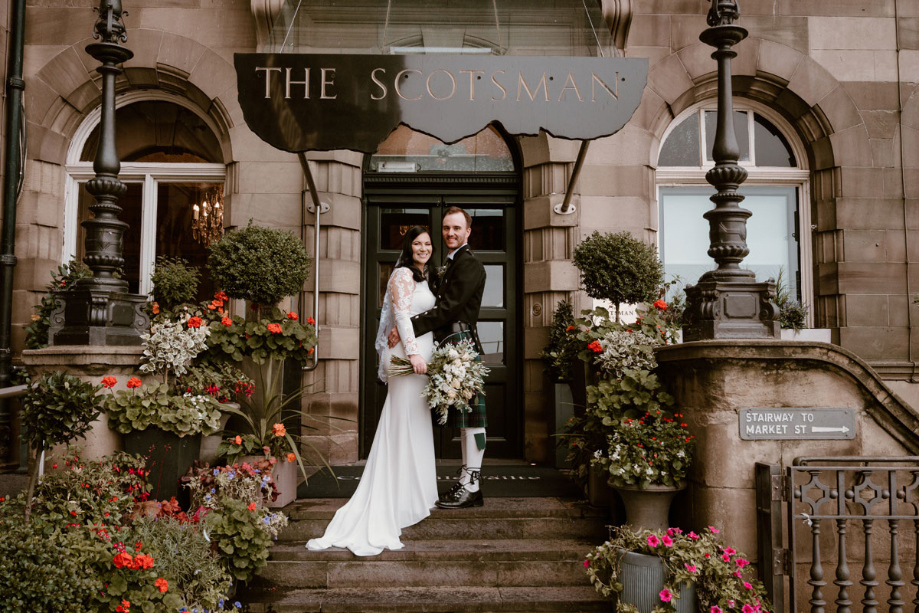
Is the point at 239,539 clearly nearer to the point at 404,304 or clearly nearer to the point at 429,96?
the point at 404,304

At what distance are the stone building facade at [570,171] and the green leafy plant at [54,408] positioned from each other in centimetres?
317

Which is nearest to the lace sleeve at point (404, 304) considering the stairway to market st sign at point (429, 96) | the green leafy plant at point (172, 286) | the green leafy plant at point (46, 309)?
the stairway to market st sign at point (429, 96)

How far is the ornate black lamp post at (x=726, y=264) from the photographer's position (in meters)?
4.80


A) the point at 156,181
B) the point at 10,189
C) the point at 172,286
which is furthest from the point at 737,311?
the point at 10,189

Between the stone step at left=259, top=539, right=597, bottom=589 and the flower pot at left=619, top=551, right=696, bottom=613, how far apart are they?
0.58 metres

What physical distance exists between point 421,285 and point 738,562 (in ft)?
9.83

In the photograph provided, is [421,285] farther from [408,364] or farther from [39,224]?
[39,224]

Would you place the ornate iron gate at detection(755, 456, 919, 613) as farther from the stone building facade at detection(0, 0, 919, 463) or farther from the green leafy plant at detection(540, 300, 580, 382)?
the stone building facade at detection(0, 0, 919, 463)

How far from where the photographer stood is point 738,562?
4254 millimetres

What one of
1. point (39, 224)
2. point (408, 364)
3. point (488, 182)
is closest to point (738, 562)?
point (408, 364)

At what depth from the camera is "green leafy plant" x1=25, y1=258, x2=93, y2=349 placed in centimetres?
713

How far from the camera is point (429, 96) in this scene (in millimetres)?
5859

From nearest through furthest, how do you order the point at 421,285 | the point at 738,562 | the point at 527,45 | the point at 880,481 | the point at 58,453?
the point at 738,562, the point at 880,481, the point at 58,453, the point at 421,285, the point at 527,45

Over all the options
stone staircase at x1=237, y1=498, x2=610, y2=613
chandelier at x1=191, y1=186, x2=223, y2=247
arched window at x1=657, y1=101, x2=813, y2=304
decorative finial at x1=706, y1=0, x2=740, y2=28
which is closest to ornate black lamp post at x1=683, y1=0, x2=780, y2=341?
decorative finial at x1=706, y1=0, x2=740, y2=28
